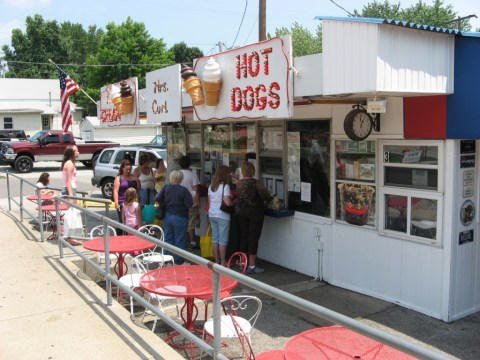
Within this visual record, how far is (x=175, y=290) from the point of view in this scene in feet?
14.6

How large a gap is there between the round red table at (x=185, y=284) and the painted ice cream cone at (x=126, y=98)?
586cm

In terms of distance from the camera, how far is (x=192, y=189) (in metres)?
9.23

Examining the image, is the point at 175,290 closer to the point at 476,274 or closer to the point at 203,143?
the point at 476,274

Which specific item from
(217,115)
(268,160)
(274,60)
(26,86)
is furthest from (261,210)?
(26,86)

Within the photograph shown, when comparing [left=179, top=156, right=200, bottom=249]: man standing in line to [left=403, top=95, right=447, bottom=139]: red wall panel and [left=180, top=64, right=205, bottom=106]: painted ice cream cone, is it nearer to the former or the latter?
[left=180, top=64, right=205, bottom=106]: painted ice cream cone

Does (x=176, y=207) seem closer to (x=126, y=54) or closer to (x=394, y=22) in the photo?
(x=394, y=22)

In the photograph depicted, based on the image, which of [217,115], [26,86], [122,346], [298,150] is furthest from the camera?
[26,86]

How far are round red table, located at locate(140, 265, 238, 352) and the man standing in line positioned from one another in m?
4.15

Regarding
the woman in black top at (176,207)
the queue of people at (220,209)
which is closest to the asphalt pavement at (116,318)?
the queue of people at (220,209)

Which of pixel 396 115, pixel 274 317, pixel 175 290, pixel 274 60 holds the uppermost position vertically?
pixel 274 60

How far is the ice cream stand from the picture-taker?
5.01 m

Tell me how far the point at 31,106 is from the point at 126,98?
3337cm

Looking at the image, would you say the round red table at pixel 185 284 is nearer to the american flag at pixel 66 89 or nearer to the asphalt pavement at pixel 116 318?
the asphalt pavement at pixel 116 318

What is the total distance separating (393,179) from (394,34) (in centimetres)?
220
